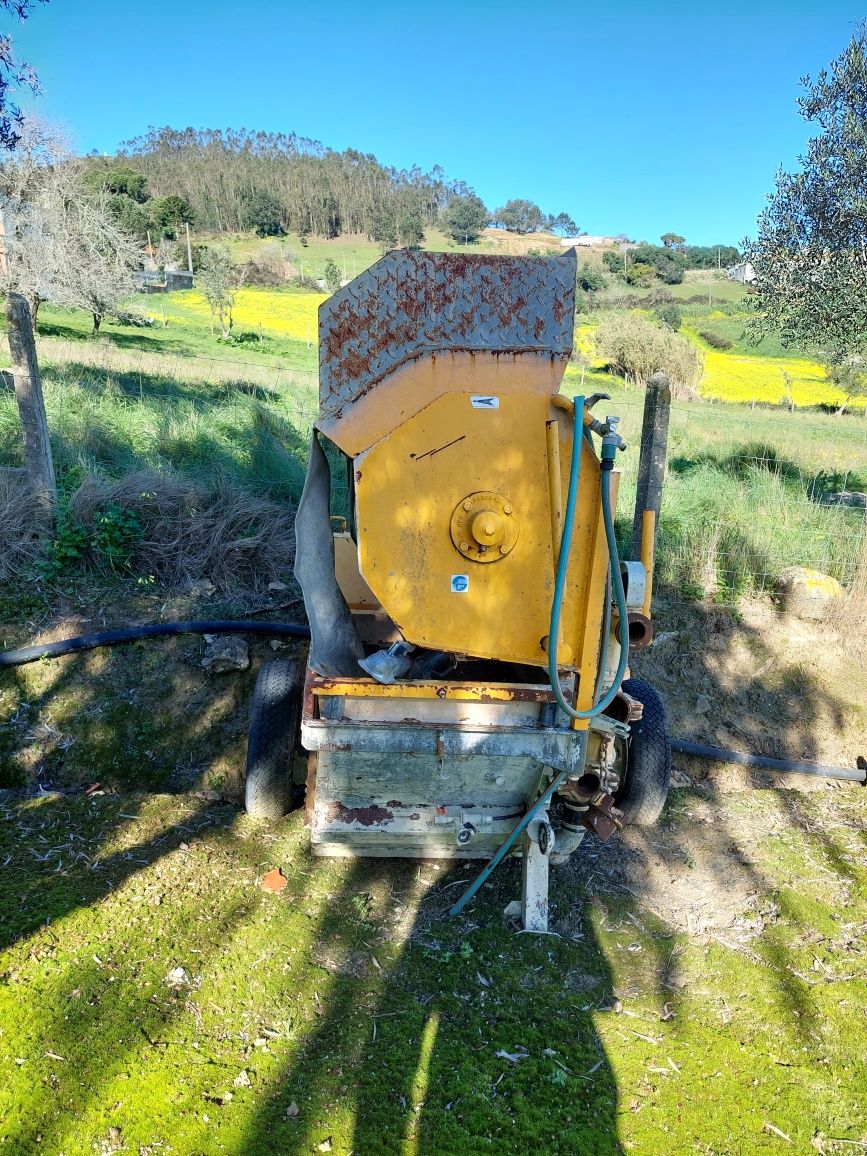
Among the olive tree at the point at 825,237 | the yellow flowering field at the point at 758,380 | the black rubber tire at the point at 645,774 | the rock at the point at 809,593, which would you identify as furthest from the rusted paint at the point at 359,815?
the yellow flowering field at the point at 758,380

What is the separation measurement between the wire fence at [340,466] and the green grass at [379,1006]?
9.00 ft

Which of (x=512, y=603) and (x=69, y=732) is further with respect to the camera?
(x=69, y=732)

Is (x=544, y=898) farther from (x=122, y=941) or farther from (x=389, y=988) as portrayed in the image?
(x=122, y=941)

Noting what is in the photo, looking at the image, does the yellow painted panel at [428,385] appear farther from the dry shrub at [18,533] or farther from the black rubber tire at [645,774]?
the dry shrub at [18,533]

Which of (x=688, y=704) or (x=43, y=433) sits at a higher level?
(x=43, y=433)

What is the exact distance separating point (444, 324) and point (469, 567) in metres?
1.07

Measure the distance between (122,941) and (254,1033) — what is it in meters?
0.70

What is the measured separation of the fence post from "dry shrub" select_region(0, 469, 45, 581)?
4.31m

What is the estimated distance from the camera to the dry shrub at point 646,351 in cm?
2580

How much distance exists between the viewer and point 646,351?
87.7 feet

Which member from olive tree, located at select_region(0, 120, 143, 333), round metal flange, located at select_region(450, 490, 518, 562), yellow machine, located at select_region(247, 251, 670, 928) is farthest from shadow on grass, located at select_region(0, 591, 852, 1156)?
olive tree, located at select_region(0, 120, 143, 333)

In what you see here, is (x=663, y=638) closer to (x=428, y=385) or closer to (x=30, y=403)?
(x=428, y=385)

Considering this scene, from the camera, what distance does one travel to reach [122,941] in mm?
3072

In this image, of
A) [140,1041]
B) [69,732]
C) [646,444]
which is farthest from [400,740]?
[646,444]
